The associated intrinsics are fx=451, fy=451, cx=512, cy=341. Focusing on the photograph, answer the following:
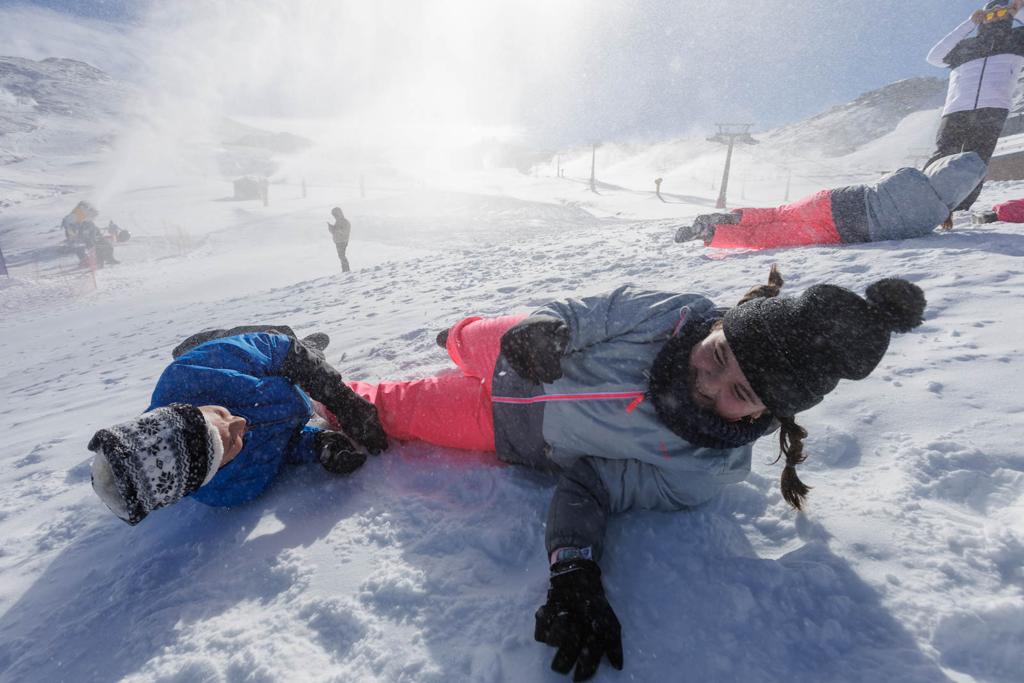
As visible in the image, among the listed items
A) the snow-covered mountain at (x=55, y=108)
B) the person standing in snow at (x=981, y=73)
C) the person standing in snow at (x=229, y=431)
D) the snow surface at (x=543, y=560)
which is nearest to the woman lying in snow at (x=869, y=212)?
the person standing in snow at (x=981, y=73)

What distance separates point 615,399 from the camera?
1.40m

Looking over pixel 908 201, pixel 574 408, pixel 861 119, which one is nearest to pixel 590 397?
pixel 574 408

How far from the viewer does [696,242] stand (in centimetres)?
546

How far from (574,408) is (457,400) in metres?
0.62

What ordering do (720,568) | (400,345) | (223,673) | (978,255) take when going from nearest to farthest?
(223,673) < (720,568) < (978,255) < (400,345)

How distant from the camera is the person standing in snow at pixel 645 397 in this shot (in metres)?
1.02

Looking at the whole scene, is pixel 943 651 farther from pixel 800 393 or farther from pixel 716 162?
pixel 716 162

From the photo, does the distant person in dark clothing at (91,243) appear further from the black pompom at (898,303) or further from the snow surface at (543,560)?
the black pompom at (898,303)

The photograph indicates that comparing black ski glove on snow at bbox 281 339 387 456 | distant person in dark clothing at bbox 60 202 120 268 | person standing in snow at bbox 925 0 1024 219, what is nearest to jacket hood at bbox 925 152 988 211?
person standing in snow at bbox 925 0 1024 219

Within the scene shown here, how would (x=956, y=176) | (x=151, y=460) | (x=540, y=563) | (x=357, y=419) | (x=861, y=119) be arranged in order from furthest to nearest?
(x=861, y=119) → (x=956, y=176) → (x=357, y=419) → (x=540, y=563) → (x=151, y=460)

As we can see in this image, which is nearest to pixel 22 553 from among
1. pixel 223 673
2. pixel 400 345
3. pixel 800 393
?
pixel 223 673

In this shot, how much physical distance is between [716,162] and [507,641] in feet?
215

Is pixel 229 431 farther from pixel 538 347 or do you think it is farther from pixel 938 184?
pixel 938 184

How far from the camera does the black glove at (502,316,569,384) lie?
52.7 inches
